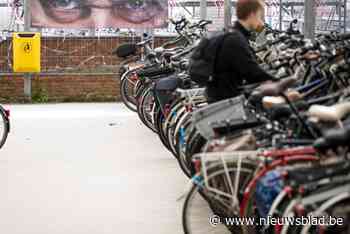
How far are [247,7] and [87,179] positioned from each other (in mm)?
3009

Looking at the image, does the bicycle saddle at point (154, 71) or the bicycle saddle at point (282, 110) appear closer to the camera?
the bicycle saddle at point (282, 110)

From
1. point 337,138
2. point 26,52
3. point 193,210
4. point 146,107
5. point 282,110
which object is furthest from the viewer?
point 26,52

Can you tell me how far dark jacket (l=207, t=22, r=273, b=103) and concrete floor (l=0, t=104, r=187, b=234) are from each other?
3.57 ft

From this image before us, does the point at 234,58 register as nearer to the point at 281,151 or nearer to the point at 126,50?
the point at 281,151

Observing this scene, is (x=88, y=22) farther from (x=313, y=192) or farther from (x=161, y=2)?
(x=313, y=192)

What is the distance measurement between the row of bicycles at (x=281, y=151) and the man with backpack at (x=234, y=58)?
136 millimetres

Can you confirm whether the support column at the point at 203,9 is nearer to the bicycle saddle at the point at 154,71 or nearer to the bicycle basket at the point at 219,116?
the bicycle saddle at the point at 154,71

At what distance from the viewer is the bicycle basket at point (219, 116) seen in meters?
4.71

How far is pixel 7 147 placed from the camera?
994 centimetres

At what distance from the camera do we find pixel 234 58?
5410mm

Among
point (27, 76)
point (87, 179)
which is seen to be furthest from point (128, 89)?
point (87, 179)

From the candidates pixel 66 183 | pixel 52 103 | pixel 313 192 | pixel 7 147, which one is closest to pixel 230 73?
pixel 313 192

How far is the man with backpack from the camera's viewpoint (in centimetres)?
540

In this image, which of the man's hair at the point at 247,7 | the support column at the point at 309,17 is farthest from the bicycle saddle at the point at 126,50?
the man's hair at the point at 247,7
